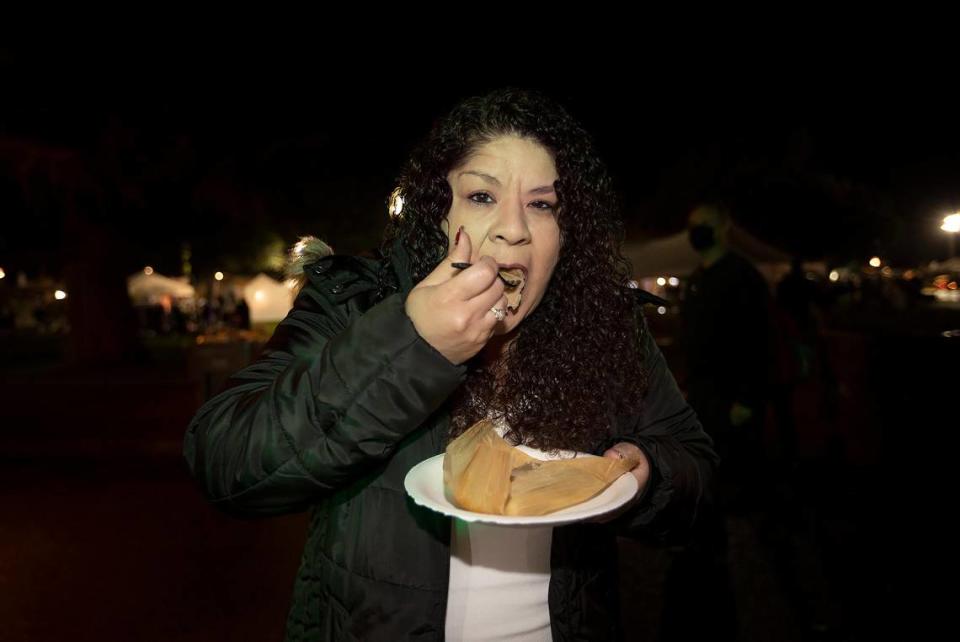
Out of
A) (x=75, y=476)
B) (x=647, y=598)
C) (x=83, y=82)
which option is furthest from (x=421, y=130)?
(x=647, y=598)

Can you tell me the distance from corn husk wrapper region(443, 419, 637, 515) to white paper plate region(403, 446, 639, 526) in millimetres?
21

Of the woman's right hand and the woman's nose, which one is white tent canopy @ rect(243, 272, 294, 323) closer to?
the woman's nose

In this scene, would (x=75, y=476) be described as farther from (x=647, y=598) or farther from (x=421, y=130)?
(x=421, y=130)

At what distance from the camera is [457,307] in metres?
1.28

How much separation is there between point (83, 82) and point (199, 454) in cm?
1534

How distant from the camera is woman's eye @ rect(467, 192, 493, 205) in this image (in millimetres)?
1642

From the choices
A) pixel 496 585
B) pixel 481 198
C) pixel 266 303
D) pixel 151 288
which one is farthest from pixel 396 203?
pixel 151 288

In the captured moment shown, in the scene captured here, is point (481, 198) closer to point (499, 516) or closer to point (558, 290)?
point (558, 290)

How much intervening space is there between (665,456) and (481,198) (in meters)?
0.82

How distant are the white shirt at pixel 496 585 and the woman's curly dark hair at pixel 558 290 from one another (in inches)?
10.9

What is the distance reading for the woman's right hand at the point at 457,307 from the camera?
1277 mm

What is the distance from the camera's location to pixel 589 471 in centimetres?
147

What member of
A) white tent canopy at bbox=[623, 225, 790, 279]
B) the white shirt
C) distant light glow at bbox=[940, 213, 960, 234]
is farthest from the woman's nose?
white tent canopy at bbox=[623, 225, 790, 279]

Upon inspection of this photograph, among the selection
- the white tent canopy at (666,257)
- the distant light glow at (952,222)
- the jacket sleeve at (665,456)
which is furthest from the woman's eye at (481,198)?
the white tent canopy at (666,257)
